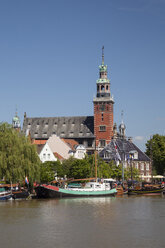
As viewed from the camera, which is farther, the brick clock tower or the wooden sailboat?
the brick clock tower

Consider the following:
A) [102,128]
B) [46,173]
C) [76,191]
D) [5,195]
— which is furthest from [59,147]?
[5,195]

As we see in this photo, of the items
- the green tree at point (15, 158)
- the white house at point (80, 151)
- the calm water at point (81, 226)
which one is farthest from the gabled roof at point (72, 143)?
the calm water at point (81, 226)

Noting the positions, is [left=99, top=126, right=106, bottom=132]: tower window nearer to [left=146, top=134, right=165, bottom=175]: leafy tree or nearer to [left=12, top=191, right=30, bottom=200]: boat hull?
[left=146, top=134, right=165, bottom=175]: leafy tree

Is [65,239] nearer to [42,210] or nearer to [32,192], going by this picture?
[42,210]

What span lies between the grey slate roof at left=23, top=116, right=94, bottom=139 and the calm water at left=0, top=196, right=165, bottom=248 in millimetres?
118221

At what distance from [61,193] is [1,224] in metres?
35.9

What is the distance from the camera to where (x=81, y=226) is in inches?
1893

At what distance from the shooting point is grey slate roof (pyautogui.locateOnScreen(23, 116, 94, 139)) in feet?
610

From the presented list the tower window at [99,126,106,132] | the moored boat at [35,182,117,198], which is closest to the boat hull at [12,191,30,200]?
the moored boat at [35,182,117,198]

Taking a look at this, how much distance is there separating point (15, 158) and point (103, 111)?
103m

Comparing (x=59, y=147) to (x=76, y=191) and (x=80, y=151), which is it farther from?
(x=76, y=191)

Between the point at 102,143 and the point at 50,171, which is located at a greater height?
the point at 102,143

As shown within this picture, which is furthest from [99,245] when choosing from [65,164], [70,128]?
[70,128]

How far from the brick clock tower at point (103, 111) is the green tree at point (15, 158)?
313 feet
